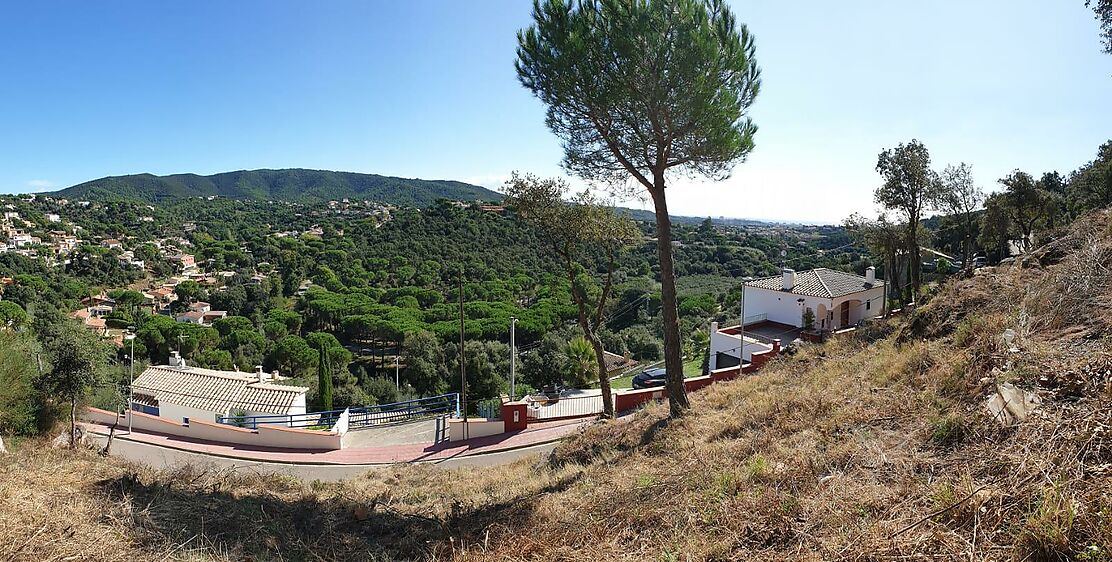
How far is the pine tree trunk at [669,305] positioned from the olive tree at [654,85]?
16 millimetres

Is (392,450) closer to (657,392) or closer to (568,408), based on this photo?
(568,408)

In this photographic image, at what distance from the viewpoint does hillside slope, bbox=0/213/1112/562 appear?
9.14 ft

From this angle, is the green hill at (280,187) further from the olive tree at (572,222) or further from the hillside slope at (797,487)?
the hillside slope at (797,487)

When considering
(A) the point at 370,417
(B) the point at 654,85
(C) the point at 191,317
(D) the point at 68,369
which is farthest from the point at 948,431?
(C) the point at 191,317

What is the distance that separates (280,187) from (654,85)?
16812cm

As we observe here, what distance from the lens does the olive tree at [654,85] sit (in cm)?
739

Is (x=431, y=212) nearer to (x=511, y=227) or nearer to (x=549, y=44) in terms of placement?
(x=511, y=227)

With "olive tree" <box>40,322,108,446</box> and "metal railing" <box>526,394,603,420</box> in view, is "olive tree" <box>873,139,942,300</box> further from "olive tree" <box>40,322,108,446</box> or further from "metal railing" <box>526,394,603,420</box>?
"olive tree" <box>40,322,108,446</box>

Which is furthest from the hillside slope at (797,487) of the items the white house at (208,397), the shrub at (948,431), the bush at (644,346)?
the bush at (644,346)

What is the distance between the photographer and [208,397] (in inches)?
915

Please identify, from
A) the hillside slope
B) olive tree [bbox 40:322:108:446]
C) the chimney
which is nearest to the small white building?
the chimney

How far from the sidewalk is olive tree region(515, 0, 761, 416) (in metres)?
6.22

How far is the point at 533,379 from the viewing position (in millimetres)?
29906

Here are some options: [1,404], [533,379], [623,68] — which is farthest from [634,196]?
[533,379]
